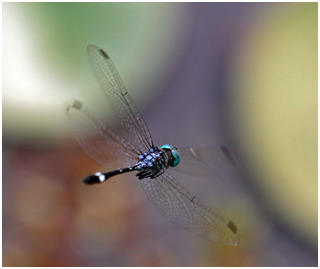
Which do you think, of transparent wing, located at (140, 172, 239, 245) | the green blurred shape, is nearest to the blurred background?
the green blurred shape

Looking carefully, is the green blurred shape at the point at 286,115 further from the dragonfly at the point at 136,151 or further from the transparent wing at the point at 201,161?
the dragonfly at the point at 136,151

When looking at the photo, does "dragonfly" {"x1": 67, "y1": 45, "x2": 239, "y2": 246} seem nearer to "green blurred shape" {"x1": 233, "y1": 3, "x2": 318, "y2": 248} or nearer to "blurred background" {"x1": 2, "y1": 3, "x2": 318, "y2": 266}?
"blurred background" {"x1": 2, "y1": 3, "x2": 318, "y2": 266}

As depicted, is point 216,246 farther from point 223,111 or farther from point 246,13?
point 246,13

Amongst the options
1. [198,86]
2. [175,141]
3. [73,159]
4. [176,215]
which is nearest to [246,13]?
[198,86]

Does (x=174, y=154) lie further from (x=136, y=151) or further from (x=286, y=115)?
(x=286, y=115)

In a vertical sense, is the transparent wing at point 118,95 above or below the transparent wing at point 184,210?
above

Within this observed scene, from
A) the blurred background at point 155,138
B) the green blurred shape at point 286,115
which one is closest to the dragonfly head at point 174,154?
the blurred background at point 155,138
